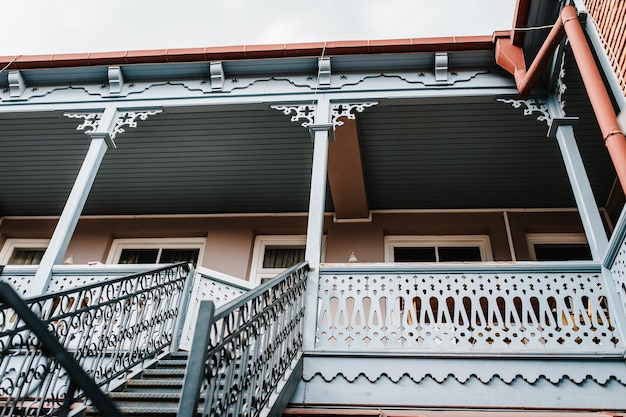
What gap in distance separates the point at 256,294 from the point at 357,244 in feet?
17.5

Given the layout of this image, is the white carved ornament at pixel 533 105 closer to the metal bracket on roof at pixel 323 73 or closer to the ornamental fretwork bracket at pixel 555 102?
the ornamental fretwork bracket at pixel 555 102

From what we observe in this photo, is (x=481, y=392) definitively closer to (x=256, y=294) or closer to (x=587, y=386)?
(x=587, y=386)

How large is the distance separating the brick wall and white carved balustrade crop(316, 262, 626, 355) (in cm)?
188

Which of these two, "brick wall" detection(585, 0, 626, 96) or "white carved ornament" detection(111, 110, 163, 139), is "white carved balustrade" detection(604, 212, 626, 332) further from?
"white carved ornament" detection(111, 110, 163, 139)

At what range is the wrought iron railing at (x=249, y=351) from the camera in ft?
7.27

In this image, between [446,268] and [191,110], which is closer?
[446,268]

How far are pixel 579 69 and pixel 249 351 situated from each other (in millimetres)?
4346

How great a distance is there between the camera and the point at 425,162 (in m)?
7.71

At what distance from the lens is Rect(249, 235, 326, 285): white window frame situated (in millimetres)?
8461

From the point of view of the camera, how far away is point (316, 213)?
5.29m

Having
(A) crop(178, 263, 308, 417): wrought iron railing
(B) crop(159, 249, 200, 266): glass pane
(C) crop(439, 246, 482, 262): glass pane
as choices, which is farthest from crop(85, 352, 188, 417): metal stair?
(C) crop(439, 246, 482, 262): glass pane

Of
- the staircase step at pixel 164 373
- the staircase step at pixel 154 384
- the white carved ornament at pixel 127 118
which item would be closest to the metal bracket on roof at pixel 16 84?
the white carved ornament at pixel 127 118

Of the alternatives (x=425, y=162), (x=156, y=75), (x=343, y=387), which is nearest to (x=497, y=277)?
(x=343, y=387)

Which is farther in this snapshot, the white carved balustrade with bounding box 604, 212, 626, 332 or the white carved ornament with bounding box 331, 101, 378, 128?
the white carved ornament with bounding box 331, 101, 378, 128
